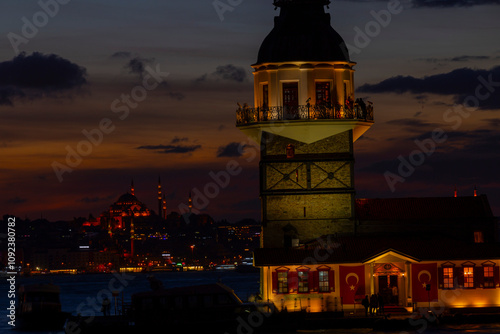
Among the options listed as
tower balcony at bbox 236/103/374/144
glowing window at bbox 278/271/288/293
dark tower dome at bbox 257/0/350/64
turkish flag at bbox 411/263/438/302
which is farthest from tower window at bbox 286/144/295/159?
turkish flag at bbox 411/263/438/302

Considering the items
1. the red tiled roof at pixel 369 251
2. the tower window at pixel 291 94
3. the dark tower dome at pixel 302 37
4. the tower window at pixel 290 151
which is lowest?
the red tiled roof at pixel 369 251

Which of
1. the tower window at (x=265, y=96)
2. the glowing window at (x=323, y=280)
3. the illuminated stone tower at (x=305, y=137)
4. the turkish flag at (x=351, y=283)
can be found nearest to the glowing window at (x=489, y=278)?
the turkish flag at (x=351, y=283)

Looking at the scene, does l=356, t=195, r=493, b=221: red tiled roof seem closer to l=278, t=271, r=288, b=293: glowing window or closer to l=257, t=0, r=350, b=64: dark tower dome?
l=278, t=271, r=288, b=293: glowing window

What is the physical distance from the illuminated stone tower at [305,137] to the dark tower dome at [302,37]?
0.18ft

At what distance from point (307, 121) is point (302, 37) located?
16.1ft

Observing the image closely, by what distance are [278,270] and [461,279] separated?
9.45 m

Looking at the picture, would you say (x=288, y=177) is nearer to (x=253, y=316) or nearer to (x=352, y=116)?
(x=352, y=116)

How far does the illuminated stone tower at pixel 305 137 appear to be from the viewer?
6981cm

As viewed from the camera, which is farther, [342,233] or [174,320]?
[342,233]

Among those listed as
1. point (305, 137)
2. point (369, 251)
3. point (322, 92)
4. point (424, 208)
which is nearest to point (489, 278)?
point (369, 251)

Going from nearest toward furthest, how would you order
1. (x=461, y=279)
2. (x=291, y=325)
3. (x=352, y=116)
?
(x=291, y=325), (x=461, y=279), (x=352, y=116)

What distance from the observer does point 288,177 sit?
70.0 meters

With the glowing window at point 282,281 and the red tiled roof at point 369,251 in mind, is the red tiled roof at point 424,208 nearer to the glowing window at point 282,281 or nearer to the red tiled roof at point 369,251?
the red tiled roof at point 369,251

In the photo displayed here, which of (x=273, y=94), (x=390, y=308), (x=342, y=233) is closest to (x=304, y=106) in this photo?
(x=273, y=94)
